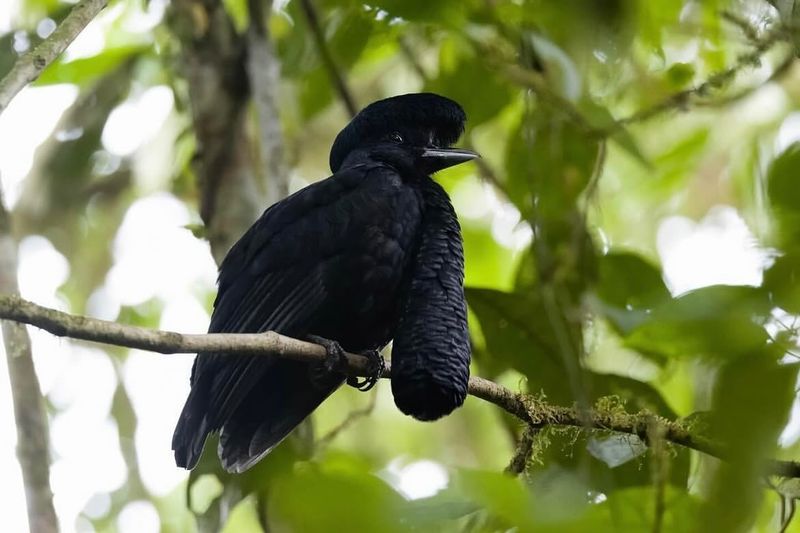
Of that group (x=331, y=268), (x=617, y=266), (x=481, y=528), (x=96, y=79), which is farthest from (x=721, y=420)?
(x=96, y=79)

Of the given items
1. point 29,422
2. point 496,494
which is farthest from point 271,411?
point 496,494

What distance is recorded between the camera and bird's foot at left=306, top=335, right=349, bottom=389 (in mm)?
2514

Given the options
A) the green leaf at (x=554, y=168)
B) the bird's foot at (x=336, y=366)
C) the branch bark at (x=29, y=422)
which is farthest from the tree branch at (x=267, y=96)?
the branch bark at (x=29, y=422)

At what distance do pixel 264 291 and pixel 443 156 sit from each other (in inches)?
29.2

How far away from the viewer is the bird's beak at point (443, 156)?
3.20 m

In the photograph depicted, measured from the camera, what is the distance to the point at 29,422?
272cm

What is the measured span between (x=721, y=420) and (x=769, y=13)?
207cm

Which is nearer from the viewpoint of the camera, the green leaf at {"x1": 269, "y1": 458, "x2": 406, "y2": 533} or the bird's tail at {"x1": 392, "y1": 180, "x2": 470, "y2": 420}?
the green leaf at {"x1": 269, "y1": 458, "x2": 406, "y2": 533}

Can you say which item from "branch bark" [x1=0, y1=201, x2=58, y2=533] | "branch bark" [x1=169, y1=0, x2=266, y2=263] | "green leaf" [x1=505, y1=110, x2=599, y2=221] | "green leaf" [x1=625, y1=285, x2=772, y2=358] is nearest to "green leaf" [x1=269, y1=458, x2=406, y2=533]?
"green leaf" [x1=625, y1=285, x2=772, y2=358]

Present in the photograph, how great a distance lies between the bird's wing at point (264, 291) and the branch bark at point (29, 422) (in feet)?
1.15

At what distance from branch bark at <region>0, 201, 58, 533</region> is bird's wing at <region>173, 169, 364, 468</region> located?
0.35 meters

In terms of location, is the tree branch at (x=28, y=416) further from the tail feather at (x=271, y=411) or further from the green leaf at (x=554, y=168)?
the green leaf at (x=554, y=168)

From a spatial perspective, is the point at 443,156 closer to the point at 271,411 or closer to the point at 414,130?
the point at 414,130

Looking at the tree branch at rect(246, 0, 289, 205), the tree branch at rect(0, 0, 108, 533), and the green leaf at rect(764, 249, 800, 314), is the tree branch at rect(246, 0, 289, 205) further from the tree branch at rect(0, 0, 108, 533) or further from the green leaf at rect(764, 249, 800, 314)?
the green leaf at rect(764, 249, 800, 314)
